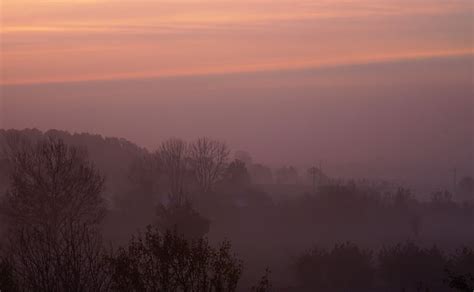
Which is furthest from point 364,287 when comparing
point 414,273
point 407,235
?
point 407,235

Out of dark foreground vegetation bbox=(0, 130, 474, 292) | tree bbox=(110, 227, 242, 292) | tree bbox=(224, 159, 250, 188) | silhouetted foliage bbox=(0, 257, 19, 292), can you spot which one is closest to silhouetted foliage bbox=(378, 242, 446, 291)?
dark foreground vegetation bbox=(0, 130, 474, 292)

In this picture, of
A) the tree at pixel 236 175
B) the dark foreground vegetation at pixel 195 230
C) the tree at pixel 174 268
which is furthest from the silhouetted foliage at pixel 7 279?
→ the tree at pixel 236 175

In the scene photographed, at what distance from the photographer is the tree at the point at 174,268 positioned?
17.1m

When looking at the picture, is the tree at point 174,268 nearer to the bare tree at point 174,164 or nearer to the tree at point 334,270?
the tree at point 334,270

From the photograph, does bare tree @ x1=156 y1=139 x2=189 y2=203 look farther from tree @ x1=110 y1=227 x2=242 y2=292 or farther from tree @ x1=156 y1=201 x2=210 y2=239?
tree @ x1=110 y1=227 x2=242 y2=292

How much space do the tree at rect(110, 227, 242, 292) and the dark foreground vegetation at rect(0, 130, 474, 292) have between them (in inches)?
1.1

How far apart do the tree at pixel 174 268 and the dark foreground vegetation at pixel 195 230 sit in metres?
0.03

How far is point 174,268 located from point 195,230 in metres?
28.3

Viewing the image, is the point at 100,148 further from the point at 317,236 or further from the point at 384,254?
the point at 384,254

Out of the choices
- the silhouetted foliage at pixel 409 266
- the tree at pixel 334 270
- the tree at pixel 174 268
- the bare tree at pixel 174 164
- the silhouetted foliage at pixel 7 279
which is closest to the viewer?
the tree at pixel 174 268

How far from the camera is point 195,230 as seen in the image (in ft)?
151

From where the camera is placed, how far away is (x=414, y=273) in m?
41.4

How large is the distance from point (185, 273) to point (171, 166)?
199ft

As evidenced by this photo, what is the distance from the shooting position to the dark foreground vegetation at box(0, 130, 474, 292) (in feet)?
59.7
